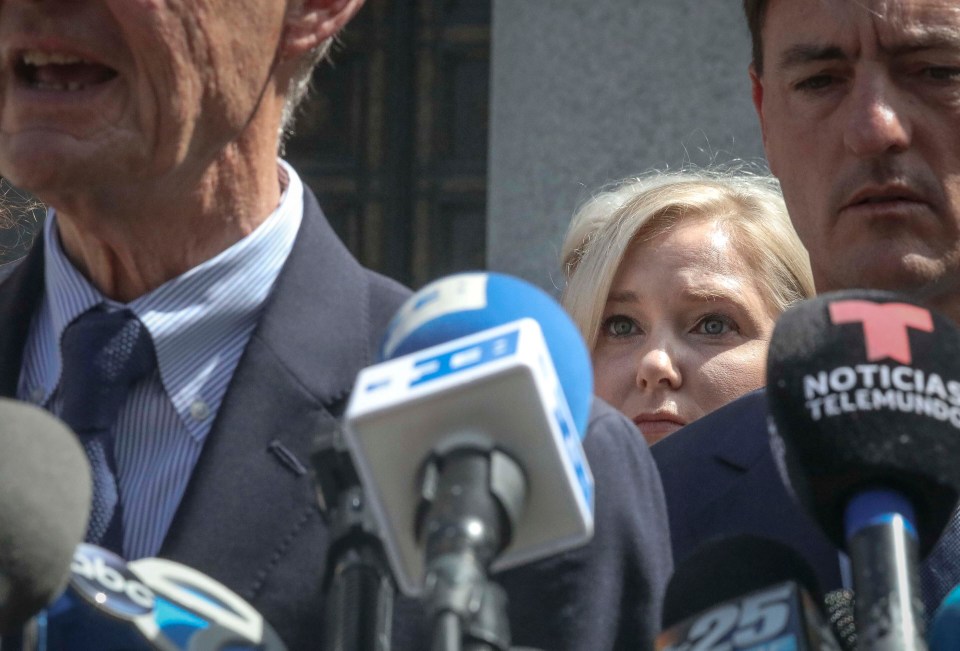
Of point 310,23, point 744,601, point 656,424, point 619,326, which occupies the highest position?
point 310,23

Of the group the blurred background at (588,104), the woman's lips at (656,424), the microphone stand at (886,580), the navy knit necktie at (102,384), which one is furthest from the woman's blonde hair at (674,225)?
the microphone stand at (886,580)

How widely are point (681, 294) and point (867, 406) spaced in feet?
7.60

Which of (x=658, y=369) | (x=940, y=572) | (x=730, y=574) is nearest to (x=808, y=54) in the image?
(x=940, y=572)

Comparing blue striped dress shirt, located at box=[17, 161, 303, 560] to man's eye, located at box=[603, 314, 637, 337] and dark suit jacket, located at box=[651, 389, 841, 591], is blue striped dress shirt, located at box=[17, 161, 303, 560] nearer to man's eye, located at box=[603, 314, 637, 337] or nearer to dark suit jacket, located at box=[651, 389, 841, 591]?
dark suit jacket, located at box=[651, 389, 841, 591]

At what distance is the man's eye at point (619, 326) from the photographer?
3908 millimetres

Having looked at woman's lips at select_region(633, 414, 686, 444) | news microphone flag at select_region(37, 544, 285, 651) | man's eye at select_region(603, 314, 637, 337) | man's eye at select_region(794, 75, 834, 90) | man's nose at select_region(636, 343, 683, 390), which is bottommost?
woman's lips at select_region(633, 414, 686, 444)

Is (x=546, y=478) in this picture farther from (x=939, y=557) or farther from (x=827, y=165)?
(x=827, y=165)

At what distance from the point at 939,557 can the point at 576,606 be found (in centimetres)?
44

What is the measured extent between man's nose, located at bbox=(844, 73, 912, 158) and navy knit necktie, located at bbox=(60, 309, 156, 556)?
1.12 m

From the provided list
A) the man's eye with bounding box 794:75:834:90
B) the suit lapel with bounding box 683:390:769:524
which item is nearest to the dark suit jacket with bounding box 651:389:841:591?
the suit lapel with bounding box 683:390:769:524

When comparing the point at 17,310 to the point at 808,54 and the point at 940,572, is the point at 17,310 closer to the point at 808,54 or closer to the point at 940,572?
the point at 940,572

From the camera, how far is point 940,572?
2.12 meters

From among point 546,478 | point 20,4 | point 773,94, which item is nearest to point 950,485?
point 546,478

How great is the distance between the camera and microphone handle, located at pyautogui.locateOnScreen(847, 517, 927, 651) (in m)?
1.36
